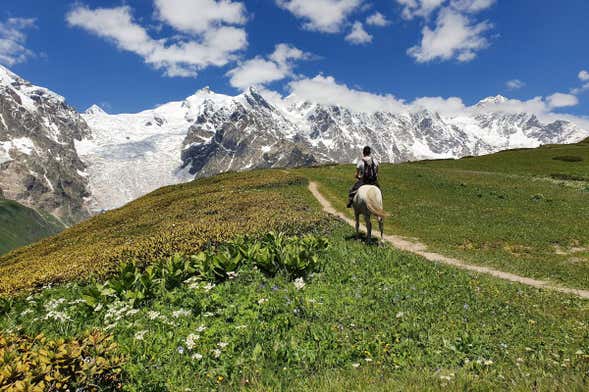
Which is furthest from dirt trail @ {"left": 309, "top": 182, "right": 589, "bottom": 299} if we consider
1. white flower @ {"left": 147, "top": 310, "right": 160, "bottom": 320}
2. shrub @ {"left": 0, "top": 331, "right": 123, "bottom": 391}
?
shrub @ {"left": 0, "top": 331, "right": 123, "bottom": 391}

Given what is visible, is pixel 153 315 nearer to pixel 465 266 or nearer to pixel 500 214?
pixel 465 266

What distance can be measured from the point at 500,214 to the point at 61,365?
35.5m

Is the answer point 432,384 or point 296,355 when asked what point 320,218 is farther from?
point 432,384

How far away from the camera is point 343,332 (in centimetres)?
951

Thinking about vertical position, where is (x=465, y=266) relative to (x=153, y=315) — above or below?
below

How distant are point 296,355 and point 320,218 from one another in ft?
62.4

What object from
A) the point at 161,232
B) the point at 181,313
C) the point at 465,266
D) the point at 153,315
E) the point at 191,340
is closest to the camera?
the point at 191,340

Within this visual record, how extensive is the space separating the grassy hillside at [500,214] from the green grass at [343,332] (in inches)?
341

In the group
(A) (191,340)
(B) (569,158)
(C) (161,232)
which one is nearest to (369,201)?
(A) (191,340)

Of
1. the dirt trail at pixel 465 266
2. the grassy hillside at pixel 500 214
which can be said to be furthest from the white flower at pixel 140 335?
the grassy hillside at pixel 500 214

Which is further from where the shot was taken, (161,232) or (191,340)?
(161,232)

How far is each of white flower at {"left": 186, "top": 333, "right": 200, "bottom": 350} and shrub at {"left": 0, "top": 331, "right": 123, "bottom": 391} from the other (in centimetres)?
179

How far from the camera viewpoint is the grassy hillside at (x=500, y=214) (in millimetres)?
22811

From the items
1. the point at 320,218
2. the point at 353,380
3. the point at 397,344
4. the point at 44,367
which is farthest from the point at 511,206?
the point at 44,367
